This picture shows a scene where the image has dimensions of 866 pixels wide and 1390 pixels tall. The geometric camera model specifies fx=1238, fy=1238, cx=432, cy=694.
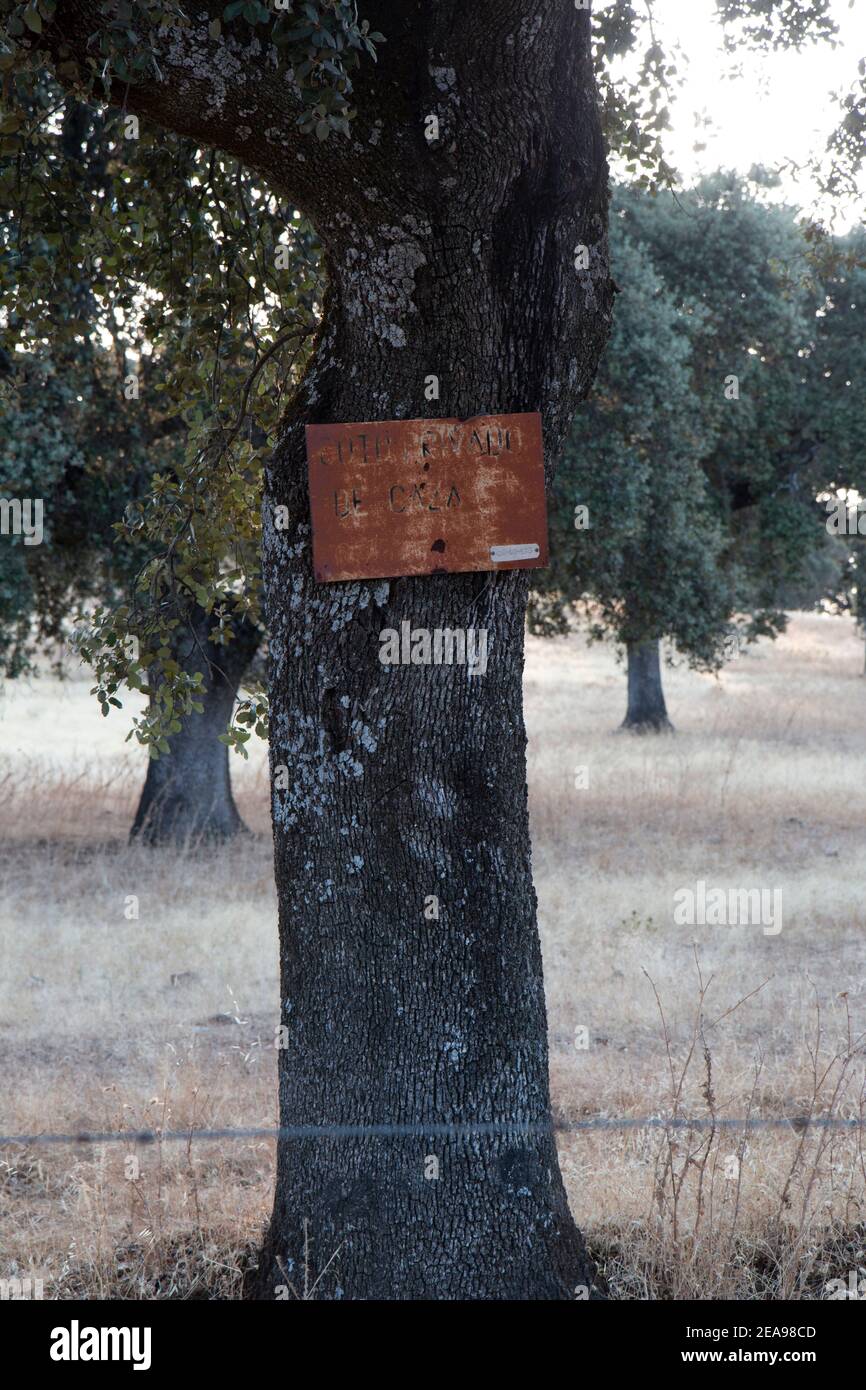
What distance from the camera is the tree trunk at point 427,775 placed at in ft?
11.0

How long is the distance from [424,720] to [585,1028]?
415cm

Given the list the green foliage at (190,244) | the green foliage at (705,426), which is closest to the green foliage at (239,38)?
the green foliage at (190,244)

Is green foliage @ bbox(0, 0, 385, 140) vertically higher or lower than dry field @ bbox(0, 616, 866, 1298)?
higher

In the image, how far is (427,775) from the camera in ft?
11.2

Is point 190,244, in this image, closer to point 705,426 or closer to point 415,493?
point 415,493

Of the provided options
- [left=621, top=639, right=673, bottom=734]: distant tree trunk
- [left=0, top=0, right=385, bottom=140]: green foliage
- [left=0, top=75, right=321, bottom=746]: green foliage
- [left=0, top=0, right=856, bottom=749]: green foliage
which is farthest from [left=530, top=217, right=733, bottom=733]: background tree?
[left=621, top=639, right=673, bottom=734]: distant tree trunk

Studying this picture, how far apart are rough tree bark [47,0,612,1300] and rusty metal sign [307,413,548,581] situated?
0.07m

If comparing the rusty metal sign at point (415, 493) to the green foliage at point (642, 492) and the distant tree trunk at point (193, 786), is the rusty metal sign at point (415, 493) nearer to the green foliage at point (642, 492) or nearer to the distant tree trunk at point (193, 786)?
the green foliage at point (642, 492)

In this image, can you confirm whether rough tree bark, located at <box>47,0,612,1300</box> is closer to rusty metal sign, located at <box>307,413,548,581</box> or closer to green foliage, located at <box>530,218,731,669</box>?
rusty metal sign, located at <box>307,413,548,581</box>

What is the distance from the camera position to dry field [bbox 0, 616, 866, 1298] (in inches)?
160

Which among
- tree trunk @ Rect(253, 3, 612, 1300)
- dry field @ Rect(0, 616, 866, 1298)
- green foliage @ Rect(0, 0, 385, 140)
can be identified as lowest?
dry field @ Rect(0, 616, 866, 1298)

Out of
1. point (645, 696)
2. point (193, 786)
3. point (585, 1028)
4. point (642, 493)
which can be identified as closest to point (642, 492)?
point (642, 493)

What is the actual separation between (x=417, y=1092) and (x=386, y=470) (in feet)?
5.65
